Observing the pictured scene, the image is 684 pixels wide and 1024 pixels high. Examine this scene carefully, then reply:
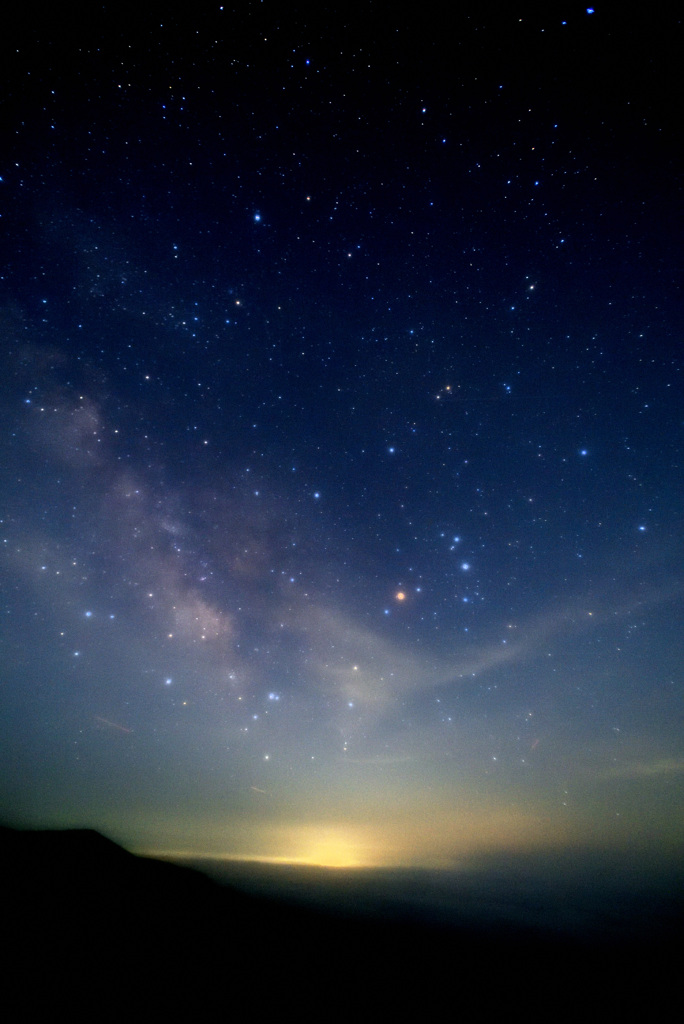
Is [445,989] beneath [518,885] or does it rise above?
above

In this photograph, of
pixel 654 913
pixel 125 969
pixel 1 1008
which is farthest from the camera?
pixel 654 913

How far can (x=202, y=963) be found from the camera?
9.33m

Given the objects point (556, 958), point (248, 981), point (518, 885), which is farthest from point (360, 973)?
point (518, 885)

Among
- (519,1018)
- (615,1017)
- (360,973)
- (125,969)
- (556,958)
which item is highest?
(125,969)

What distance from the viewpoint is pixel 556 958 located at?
93.1ft

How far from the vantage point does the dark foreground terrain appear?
7312 millimetres

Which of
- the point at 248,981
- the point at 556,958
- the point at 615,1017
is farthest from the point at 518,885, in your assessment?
the point at 248,981

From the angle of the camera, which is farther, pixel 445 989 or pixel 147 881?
pixel 147 881

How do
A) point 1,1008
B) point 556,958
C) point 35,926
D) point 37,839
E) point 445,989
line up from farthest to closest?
point 556,958 < point 37,839 < point 445,989 < point 35,926 < point 1,1008

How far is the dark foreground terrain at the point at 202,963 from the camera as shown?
24.0 ft

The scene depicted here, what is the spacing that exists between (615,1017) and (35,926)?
2087 cm

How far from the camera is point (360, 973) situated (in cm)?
1202

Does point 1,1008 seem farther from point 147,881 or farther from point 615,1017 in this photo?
point 615,1017

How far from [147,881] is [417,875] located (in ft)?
401
